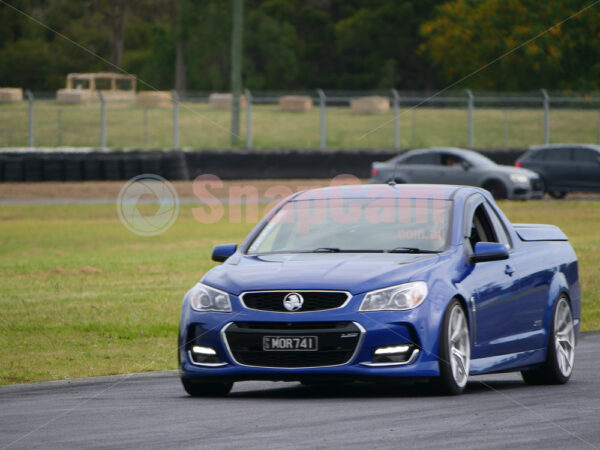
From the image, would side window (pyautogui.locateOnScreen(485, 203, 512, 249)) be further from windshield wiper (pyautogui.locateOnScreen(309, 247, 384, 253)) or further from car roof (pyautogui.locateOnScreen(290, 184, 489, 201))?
windshield wiper (pyautogui.locateOnScreen(309, 247, 384, 253))

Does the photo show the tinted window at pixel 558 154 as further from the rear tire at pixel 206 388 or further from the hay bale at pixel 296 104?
the rear tire at pixel 206 388

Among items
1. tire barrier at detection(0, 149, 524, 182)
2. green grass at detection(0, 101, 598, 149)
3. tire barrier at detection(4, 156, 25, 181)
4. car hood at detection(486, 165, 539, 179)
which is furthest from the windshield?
green grass at detection(0, 101, 598, 149)

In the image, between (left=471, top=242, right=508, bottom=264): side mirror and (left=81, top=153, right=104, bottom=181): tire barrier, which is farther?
(left=81, top=153, right=104, bottom=181): tire barrier

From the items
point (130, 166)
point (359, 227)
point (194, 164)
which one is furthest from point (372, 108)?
point (359, 227)

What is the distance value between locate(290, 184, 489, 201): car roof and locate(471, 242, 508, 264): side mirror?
0.70 meters

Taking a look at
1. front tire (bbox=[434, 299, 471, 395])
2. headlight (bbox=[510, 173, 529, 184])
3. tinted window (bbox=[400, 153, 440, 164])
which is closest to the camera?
front tire (bbox=[434, 299, 471, 395])

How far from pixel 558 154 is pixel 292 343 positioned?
3054 centimetres

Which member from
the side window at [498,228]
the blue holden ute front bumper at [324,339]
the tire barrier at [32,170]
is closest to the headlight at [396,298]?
the blue holden ute front bumper at [324,339]

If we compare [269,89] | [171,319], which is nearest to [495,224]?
[171,319]

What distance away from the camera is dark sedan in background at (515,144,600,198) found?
122 feet

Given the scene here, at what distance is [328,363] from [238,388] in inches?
62.4

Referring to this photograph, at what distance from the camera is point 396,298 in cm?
827

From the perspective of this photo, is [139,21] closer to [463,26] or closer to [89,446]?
[463,26]

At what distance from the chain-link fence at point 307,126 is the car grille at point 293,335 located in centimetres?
3428
